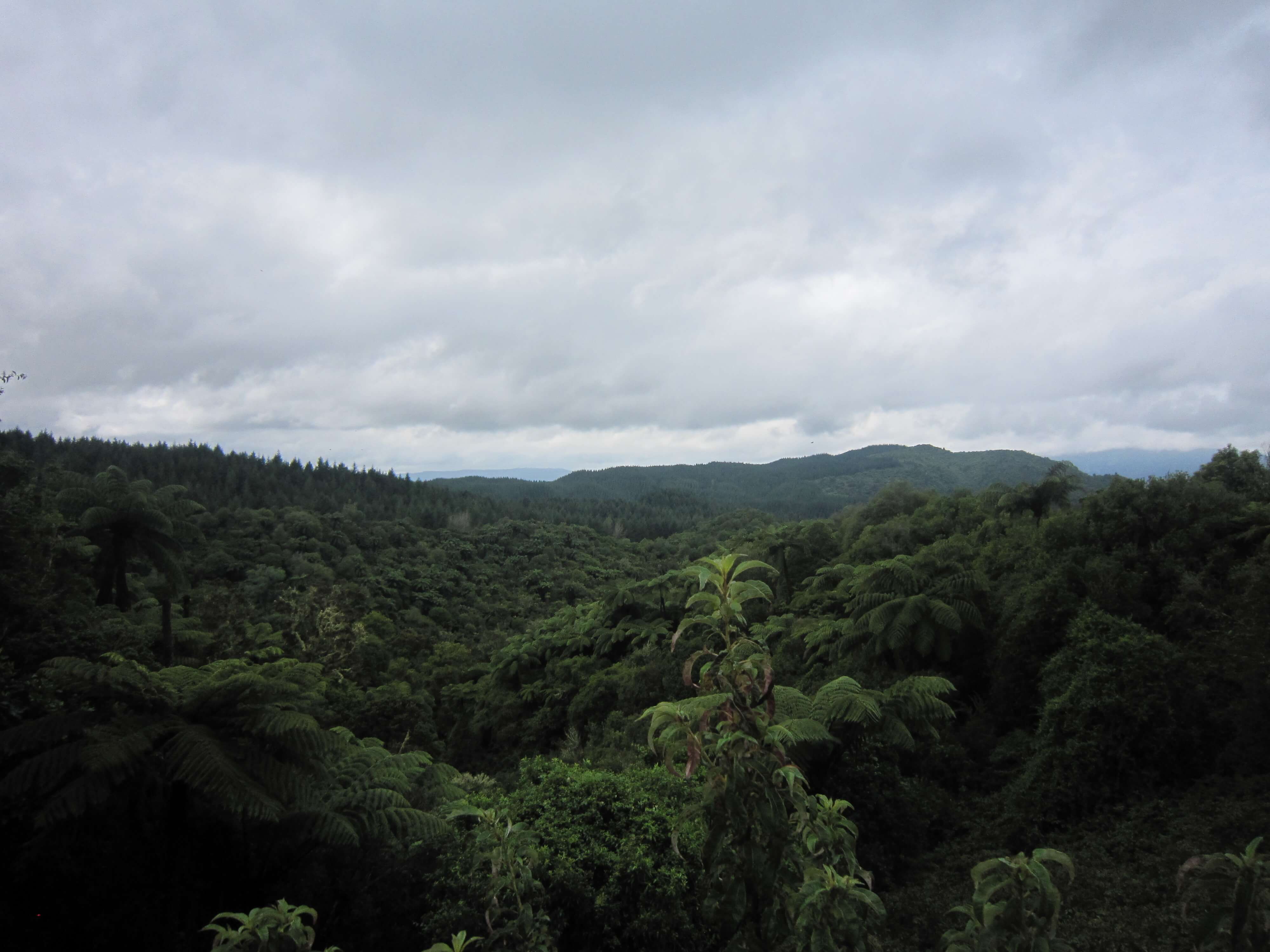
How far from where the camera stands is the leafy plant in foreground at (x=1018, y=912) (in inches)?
81.5

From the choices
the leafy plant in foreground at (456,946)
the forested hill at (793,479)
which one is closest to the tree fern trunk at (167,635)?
the leafy plant in foreground at (456,946)

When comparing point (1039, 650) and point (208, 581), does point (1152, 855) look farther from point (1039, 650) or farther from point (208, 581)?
point (208, 581)

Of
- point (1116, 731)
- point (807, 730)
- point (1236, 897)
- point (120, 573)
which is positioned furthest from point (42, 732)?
point (1116, 731)

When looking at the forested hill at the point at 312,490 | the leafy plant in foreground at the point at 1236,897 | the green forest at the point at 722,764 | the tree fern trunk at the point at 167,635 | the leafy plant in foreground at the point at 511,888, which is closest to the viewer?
the leafy plant in foreground at the point at 1236,897

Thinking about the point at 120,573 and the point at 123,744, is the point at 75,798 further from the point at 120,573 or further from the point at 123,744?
the point at 120,573

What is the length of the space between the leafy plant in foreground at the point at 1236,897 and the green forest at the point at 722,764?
1 cm

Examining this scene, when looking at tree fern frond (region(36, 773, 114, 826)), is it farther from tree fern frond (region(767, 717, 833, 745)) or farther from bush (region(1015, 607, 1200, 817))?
bush (region(1015, 607, 1200, 817))

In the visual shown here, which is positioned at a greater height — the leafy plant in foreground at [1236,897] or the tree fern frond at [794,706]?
the leafy plant in foreground at [1236,897]

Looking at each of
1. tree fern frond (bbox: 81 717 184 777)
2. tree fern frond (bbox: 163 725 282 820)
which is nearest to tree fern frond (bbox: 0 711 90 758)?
tree fern frond (bbox: 81 717 184 777)

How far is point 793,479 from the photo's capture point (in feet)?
525

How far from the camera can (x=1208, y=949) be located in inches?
92.0

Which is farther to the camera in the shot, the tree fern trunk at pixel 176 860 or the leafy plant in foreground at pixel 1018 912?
the tree fern trunk at pixel 176 860

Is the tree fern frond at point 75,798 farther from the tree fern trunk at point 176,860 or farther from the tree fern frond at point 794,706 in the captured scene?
the tree fern frond at point 794,706

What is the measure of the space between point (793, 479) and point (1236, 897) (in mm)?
163181
